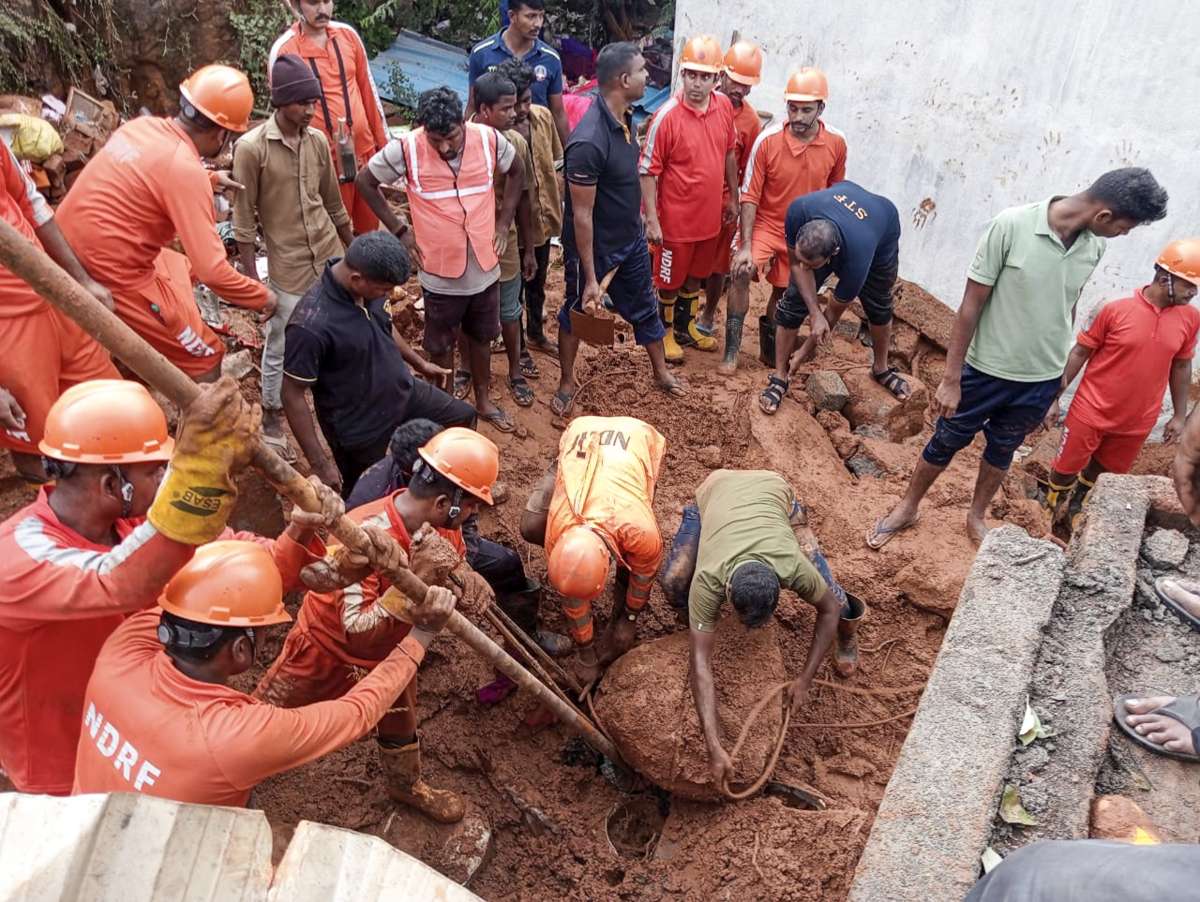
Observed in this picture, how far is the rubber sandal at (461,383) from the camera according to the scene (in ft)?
19.6

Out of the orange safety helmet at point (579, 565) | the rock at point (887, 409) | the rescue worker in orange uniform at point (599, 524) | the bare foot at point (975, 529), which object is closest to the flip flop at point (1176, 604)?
the bare foot at point (975, 529)

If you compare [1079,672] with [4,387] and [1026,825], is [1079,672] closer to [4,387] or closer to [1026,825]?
[1026,825]

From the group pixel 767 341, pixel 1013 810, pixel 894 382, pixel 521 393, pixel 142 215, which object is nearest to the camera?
pixel 1013 810

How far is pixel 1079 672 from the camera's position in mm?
3094

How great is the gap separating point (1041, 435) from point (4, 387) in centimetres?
693

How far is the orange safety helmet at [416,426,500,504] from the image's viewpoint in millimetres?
3336

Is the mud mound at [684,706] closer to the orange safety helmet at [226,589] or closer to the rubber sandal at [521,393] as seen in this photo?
the orange safety helmet at [226,589]

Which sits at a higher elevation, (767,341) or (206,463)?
(206,463)

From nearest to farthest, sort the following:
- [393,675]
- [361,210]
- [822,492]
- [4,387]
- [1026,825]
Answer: [1026,825] < [393,675] < [4,387] < [822,492] < [361,210]

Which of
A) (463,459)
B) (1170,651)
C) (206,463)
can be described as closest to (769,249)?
(463,459)

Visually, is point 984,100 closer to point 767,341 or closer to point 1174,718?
point 767,341

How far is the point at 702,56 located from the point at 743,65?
0.74m

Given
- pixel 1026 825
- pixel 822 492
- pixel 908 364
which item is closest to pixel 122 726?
pixel 1026 825

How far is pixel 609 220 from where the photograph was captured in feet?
18.5
